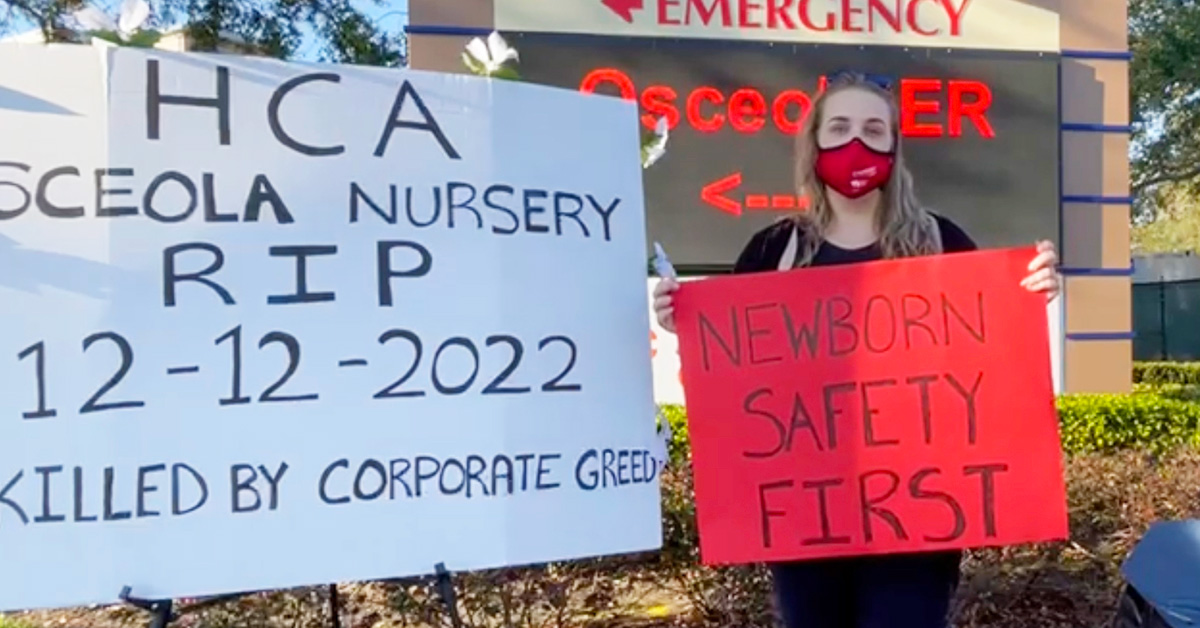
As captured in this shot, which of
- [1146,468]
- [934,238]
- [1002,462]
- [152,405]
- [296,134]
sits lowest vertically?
[1146,468]

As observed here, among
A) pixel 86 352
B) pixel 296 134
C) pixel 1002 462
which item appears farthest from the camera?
pixel 1002 462

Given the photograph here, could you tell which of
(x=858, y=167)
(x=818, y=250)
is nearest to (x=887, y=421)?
(x=818, y=250)

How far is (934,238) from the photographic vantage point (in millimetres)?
2916

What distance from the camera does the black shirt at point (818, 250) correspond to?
2.92 meters

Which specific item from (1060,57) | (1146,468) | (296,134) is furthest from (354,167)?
(1060,57)

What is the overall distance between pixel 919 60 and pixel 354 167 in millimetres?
6678

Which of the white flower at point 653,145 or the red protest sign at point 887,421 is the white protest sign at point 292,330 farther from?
the white flower at point 653,145

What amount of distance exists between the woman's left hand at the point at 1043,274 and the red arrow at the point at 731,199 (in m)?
5.32

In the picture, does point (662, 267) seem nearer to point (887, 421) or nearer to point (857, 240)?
point (857, 240)

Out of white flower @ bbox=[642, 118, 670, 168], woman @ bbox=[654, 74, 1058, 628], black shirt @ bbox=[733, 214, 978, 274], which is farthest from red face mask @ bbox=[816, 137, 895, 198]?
white flower @ bbox=[642, 118, 670, 168]

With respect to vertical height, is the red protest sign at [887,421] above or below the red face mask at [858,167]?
below

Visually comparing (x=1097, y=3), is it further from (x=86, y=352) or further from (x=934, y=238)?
(x=86, y=352)

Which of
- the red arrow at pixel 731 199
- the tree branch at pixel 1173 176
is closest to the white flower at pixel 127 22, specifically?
the red arrow at pixel 731 199

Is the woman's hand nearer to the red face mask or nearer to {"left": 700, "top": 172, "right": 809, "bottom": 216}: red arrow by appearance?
the red face mask
